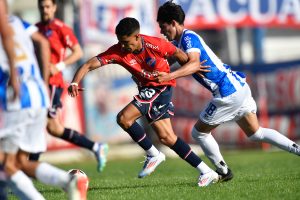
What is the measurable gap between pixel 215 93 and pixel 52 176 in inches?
145

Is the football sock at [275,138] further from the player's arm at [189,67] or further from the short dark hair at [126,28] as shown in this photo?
the short dark hair at [126,28]

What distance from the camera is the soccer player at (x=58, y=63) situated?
11297 mm

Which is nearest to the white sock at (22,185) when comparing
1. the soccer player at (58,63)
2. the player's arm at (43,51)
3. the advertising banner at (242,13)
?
the player's arm at (43,51)

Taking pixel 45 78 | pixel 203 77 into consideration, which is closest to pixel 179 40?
pixel 203 77

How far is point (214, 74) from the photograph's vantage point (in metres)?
9.98

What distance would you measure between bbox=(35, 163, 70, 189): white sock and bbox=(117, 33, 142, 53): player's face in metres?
2.63

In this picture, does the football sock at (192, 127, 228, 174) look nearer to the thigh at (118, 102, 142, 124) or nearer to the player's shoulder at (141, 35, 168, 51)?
the thigh at (118, 102, 142, 124)

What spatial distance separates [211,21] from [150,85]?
11.6 m

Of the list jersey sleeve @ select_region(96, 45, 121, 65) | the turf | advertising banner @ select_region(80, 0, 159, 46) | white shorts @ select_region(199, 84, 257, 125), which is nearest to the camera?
the turf

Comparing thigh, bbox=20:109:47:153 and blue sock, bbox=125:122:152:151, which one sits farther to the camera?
blue sock, bbox=125:122:152:151

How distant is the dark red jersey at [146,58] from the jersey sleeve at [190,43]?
230 mm

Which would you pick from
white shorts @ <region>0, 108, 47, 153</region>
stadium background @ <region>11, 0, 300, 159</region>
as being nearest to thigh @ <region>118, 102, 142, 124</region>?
white shorts @ <region>0, 108, 47, 153</region>

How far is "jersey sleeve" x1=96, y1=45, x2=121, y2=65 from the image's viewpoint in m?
9.58

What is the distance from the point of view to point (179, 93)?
2050 cm
